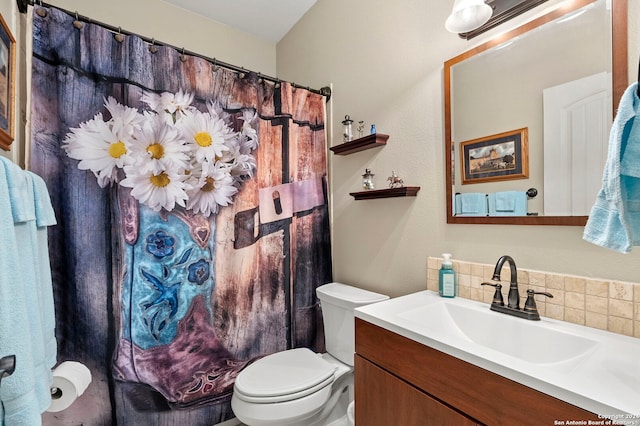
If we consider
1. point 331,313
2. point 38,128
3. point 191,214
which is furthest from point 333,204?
point 38,128

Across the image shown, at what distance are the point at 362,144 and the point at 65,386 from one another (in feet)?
5.53

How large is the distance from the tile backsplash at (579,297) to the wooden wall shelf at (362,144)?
76 cm

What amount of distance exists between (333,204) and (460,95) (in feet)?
3.25

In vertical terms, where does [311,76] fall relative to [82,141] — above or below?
above

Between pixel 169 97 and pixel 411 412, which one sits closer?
pixel 411 412

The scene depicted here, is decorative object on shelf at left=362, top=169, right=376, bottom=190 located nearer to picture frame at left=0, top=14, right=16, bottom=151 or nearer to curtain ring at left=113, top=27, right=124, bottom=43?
curtain ring at left=113, top=27, right=124, bottom=43

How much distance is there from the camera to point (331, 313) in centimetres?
163

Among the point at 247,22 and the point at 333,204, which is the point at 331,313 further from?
the point at 247,22

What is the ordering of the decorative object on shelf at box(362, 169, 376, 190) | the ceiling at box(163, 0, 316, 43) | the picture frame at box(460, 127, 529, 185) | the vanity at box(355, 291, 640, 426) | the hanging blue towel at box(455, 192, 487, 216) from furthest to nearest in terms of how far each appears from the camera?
the ceiling at box(163, 0, 316, 43), the decorative object on shelf at box(362, 169, 376, 190), the hanging blue towel at box(455, 192, 487, 216), the picture frame at box(460, 127, 529, 185), the vanity at box(355, 291, 640, 426)

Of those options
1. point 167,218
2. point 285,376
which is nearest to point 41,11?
point 167,218

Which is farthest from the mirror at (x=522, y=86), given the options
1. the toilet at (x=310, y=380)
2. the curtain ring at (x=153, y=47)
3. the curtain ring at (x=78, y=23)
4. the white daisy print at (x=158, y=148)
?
the curtain ring at (x=78, y=23)

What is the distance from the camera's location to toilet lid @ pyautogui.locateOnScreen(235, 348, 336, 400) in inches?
49.4

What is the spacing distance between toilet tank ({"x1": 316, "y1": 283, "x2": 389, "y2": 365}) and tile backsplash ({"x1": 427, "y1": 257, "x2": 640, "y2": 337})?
1.62 ft

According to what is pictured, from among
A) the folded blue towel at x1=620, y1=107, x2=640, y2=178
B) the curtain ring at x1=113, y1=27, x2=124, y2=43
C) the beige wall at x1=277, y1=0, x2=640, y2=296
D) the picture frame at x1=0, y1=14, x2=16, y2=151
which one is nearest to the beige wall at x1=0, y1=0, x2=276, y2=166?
the beige wall at x1=277, y1=0, x2=640, y2=296
